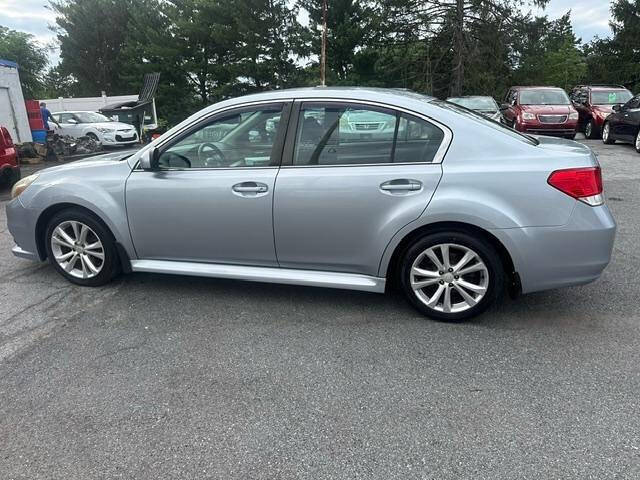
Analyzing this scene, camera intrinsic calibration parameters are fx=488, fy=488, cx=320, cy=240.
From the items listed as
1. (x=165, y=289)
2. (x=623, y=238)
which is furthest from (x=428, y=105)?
(x=623, y=238)

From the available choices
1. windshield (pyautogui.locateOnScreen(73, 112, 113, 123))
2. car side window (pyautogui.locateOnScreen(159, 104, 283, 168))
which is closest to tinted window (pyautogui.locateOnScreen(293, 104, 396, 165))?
car side window (pyautogui.locateOnScreen(159, 104, 283, 168))

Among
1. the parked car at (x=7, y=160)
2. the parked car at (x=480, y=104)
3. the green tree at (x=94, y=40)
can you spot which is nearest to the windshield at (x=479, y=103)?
the parked car at (x=480, y=104)

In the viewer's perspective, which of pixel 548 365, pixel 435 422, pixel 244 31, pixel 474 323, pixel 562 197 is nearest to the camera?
pixel 435 422

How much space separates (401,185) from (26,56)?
42.7 meters

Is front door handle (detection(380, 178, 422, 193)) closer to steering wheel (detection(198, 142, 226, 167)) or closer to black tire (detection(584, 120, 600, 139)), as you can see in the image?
steering wheel (detection(198, 142, 226, 167))

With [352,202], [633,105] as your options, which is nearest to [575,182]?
[352,202]

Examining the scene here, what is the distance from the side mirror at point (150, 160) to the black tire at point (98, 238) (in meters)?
0.67

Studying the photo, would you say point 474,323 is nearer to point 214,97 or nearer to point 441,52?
point 441,52

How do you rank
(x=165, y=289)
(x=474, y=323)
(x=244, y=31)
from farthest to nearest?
(x=244, y=31) → (x=165, y=289) → (x=474, y=323)

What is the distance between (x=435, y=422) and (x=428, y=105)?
2145 mm

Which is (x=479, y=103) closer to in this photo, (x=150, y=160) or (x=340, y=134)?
(x=340, y=134)

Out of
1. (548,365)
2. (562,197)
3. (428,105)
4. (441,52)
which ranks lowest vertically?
(548,365)

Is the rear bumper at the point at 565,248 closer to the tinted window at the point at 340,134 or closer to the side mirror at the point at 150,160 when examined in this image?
the tinted window at the point at 340,134

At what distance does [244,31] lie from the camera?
29.0 meters
